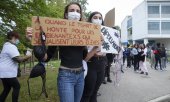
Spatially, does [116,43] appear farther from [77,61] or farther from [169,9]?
[169,9]

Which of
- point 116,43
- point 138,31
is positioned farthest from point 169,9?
point 116,43

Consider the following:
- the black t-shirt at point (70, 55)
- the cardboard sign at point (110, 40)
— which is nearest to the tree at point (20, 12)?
the cardboard sign at point (110, 40)

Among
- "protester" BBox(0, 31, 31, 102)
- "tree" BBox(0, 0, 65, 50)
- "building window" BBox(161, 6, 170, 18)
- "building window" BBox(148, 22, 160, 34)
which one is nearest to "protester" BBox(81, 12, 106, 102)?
"protester" BBox(0, 31, 31, 102)

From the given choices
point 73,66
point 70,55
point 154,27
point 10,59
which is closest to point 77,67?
point 73,66

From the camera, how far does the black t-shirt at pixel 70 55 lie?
4.47 meters

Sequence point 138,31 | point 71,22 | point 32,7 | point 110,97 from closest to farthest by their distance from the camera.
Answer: point 71,22 < point 110,97 < point 32,7 < point 138,31

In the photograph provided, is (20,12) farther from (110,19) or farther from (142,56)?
(142,56)

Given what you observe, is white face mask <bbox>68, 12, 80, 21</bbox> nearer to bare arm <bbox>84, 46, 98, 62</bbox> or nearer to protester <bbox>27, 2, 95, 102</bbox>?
protester <bbox>27, 2, 95, 102</bbox>

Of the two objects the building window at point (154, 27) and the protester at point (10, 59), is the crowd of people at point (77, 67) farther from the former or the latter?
the building window at point (154, 27)

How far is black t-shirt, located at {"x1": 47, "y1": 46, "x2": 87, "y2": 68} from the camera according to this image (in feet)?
14.7

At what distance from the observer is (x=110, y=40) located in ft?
20.6

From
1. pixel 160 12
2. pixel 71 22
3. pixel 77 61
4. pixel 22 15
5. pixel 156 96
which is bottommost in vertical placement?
pixel 156 96

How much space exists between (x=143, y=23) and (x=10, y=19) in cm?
5501

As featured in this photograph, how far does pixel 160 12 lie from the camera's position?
6288cm
